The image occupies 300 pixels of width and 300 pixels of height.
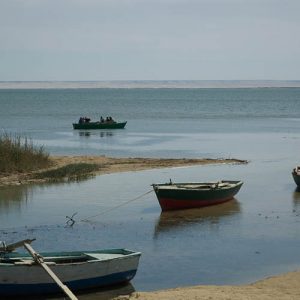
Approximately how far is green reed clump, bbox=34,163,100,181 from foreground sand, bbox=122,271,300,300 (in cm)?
1614

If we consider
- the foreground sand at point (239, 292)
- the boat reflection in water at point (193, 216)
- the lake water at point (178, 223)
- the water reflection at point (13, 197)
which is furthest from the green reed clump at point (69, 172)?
the foreground sand at point (239, 292)

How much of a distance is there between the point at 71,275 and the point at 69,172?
17100 millimetres

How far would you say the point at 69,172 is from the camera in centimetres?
3170

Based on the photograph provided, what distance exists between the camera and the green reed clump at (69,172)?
3073cm

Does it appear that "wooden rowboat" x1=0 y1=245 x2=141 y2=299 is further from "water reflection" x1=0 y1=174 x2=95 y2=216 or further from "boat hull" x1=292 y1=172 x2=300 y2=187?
"boat hull" x1=292 y1=172 x2=300 y2=187

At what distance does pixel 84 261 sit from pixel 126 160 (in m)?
21.9

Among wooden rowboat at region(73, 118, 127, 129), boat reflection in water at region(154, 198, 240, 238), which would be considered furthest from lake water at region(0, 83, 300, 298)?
wooden rowboat at region(73, 118, 127, 129)

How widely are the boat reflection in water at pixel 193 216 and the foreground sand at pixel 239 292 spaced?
5592 millimetres

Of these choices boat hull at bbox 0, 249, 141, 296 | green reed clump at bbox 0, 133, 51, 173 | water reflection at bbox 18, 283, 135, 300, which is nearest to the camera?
boat hull at bbox 0, 249, 141, 296

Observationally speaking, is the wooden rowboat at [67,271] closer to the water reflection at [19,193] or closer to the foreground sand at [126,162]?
the water reflection at [19,193]

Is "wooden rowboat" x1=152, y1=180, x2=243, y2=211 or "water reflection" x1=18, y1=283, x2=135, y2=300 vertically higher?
"wooden rowboat" x1=152, y1=180, x2=243, y2=211

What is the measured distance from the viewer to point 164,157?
40.1 m

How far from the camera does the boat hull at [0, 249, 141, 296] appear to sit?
14.5 m

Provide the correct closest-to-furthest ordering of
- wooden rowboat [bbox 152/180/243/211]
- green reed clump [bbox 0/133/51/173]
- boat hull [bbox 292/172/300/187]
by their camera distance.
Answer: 1. wooden rowboat [bbox 152/180/243/211]
2. boat hull [bbox 292/172/300/187]
3. green reed clump [bbox 0/133/51/173]
